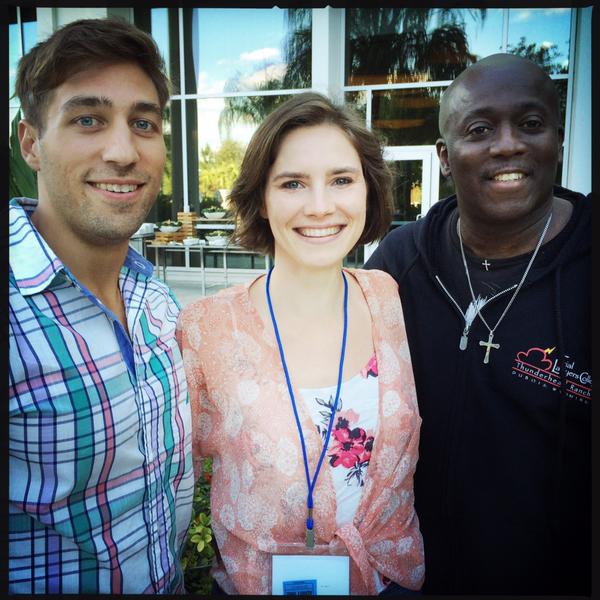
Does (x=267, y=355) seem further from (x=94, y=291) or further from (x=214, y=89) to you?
(x=214, y=89)

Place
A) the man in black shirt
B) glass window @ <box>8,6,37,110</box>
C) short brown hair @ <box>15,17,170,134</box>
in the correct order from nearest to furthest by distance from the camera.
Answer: glass window @ <box>8,6,37,110</box> < short brown hair @ <box>15,17,170,134</box> < the man in black shirt

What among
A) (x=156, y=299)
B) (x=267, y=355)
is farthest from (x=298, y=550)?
(x=156, y=299)

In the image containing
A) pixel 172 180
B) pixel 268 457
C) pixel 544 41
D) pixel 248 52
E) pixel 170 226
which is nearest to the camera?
pixel 268 457

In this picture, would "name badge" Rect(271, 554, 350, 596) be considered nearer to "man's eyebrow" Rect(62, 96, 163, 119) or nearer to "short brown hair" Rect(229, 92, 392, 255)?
"short brown hair" Rect(229, 92, 392, 255)

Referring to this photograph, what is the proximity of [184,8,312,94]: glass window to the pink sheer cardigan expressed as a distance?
26.4 feet

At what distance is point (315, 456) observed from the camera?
168 cm

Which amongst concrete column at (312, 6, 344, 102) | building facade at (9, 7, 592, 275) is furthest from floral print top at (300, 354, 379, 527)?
concrete column at (312, 6, 344, 102)

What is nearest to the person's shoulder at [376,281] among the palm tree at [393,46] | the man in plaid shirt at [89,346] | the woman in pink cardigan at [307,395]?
the woman in pink cardigan at [307,395]

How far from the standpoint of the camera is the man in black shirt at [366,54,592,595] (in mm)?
1758

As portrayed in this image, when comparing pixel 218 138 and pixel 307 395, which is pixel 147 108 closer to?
pixel 307 395

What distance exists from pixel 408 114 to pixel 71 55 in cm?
808

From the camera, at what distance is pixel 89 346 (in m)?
1.42

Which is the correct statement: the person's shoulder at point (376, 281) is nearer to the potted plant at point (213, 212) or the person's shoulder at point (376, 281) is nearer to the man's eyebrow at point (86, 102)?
the man's eyebrow at point (86, 102)

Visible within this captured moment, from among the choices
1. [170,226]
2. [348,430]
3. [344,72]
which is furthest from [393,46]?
[348,430]
